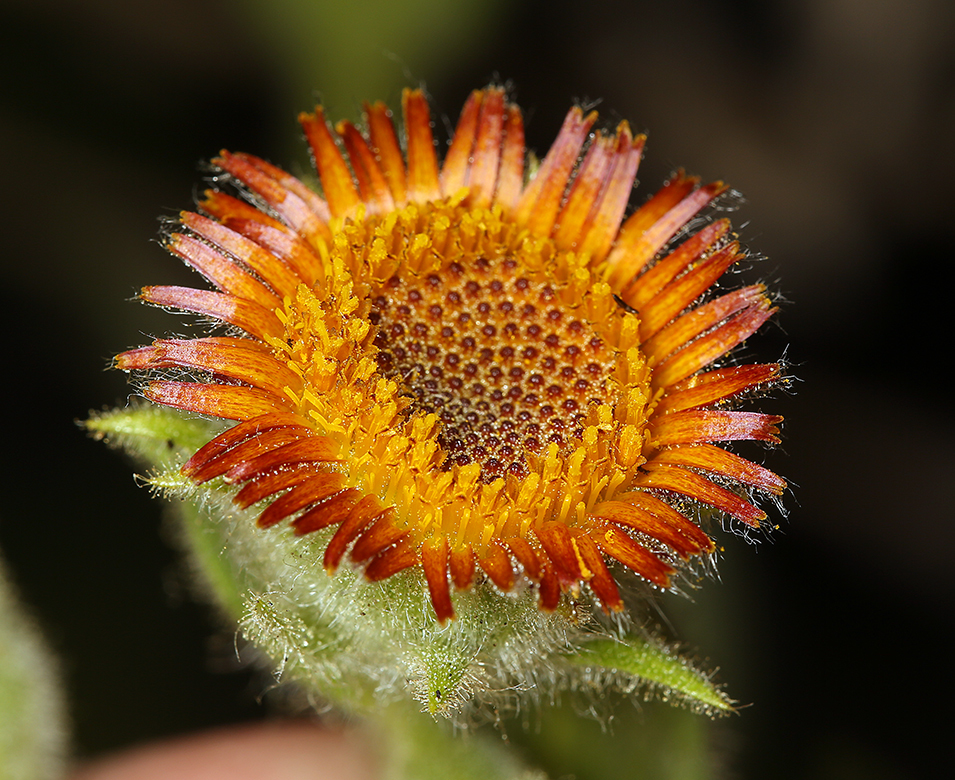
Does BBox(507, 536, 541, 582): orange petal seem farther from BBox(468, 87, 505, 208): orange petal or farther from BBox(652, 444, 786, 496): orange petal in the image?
BBox(468, 87, 505, 208): orange petal

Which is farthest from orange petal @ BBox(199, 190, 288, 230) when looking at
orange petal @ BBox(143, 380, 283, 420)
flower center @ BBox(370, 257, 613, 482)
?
orange petal @ BBox(143, 380, 283, 420)

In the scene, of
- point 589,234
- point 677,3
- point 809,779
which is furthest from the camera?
point 677,3

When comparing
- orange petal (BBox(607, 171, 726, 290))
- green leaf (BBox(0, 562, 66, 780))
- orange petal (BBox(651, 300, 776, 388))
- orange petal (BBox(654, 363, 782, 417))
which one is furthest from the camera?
green leaf (BBox(0, 562, 66, 780))

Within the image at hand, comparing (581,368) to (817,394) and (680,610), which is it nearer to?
(680,610)

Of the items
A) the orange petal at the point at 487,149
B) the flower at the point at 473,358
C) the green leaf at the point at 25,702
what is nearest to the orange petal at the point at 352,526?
the flower at the point at 473,358

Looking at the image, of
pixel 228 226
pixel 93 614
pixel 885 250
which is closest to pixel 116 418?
pixel 228 226

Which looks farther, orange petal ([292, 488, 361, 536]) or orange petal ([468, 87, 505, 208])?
orange petal ([468, 87, 505, 208])
